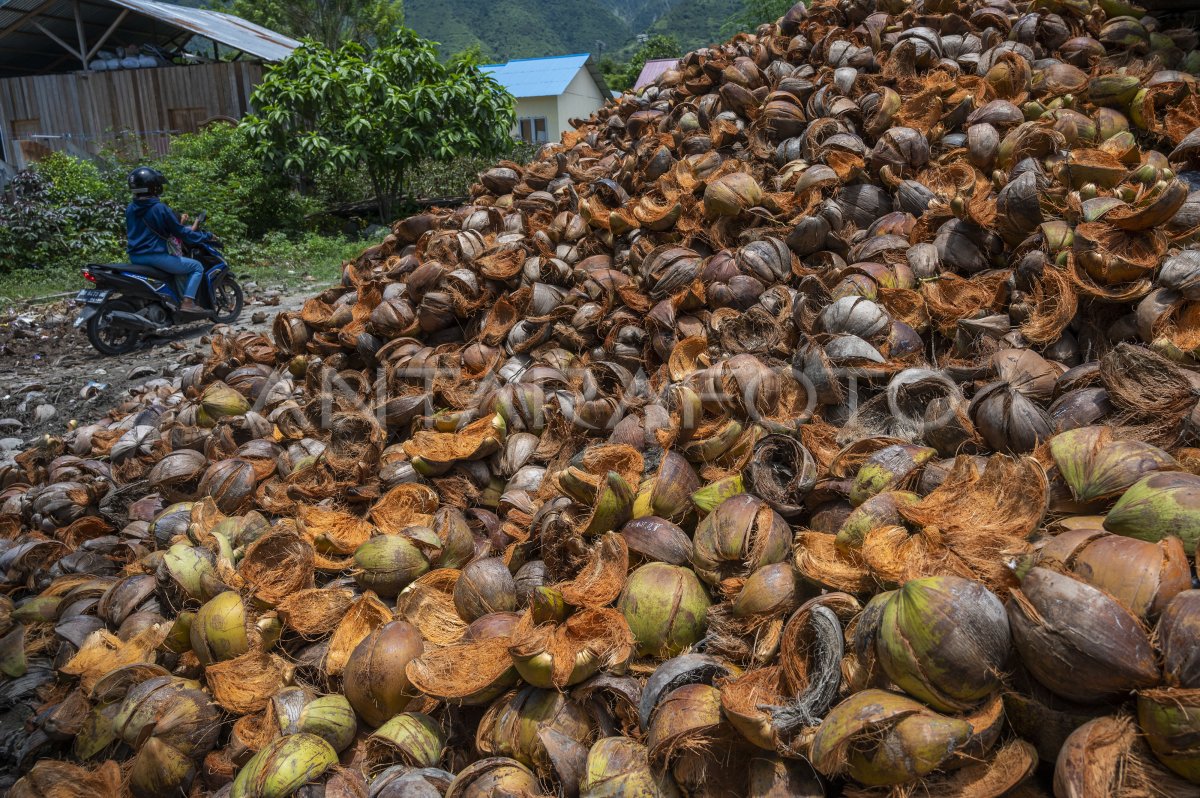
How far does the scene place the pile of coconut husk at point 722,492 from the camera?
4.72 feet

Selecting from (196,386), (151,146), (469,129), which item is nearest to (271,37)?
(151,146)

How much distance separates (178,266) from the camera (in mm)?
8094

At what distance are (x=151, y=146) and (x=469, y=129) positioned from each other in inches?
393

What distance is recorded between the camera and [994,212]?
2869mm

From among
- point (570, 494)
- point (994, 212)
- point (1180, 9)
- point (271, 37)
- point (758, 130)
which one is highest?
point (271, 37)

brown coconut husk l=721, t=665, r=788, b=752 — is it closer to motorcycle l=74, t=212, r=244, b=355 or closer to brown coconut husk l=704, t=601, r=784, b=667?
brown coconut husk l=704, t=601, r=784, b=667

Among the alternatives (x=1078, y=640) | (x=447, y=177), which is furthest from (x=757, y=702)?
(x=447, y=177)

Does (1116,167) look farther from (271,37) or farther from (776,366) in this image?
(271,37)

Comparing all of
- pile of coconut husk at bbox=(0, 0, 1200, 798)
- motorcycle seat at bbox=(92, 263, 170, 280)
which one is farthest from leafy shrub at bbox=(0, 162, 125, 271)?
pile of coconut husk at bbox=(0, 0, 1200, 798)

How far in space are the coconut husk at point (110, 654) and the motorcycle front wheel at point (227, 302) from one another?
6659mm

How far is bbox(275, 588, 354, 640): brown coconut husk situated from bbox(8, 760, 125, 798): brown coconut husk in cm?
58

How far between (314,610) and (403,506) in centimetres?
52

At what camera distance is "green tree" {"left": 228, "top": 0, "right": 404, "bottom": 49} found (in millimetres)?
32031

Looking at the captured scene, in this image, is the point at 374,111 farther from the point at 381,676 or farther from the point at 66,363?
the point at 381,676
